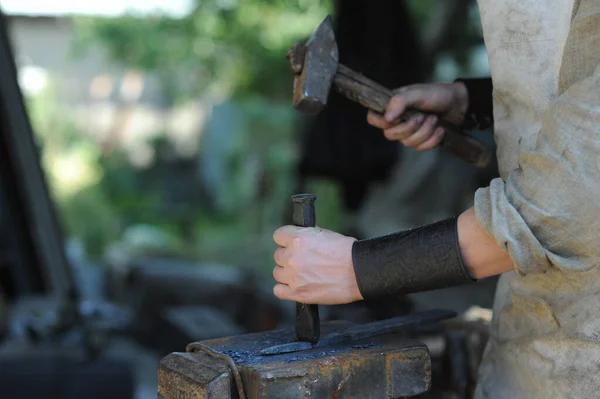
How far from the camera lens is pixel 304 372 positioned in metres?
1.47

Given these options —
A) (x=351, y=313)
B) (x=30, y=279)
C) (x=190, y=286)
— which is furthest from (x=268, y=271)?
(x=351, y=313)

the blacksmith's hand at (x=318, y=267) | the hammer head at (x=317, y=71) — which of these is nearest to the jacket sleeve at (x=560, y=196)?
the blacksmith's hand at (x=318, y=267)

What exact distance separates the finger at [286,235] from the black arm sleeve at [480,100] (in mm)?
632

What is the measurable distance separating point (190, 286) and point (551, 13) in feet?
13.2

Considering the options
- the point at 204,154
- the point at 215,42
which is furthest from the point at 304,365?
the point at 204,154

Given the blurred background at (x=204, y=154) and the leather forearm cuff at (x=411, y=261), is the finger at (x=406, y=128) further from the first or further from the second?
the blurred background at (x=204, y=154)

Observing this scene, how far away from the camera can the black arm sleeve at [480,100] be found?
6.54ft

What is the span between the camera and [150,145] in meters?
10.9

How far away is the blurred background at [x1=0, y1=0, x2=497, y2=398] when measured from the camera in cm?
486

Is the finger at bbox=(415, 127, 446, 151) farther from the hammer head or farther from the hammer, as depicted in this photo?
the hammer head

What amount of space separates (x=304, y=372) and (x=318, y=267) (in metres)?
0.18

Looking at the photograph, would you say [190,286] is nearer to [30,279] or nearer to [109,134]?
[30,279]

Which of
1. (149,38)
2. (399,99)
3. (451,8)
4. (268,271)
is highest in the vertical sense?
(149,38)

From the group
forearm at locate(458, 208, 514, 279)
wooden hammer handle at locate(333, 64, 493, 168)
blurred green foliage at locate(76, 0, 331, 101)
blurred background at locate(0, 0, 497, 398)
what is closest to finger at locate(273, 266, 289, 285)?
forearm at locate(458, 208, 514, 279)
